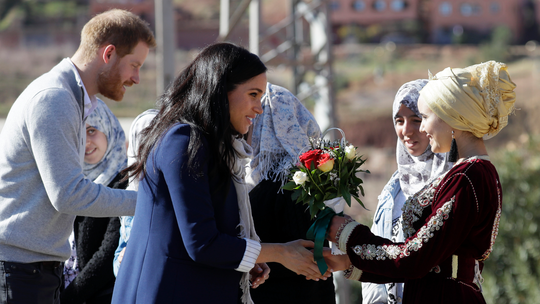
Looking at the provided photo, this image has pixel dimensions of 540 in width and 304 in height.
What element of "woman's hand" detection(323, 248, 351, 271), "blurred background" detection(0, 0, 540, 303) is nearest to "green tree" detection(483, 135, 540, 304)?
"blurred background" detection(0, 0, 540, 303)

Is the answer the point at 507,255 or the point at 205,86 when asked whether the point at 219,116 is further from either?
the point at 507,255

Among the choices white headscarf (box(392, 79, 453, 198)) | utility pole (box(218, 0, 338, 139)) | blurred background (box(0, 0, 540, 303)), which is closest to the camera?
white headscarf (box(392, 79, 453, 198))

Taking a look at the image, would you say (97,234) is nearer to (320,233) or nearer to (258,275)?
(258,275)

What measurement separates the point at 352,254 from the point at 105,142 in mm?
1624

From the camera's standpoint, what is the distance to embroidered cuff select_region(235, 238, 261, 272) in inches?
77.5

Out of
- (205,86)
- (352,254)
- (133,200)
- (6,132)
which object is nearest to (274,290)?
(352,254)

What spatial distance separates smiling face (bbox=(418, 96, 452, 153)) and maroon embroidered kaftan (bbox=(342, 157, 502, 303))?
0.10 meters

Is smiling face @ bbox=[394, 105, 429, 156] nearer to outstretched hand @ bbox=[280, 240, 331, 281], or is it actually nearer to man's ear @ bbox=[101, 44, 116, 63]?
outstretched hand @ bbox=[280, 240, 331, 281]

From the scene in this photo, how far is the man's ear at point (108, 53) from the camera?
249cm

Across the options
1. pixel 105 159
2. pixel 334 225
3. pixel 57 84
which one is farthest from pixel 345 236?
pixel 105 159

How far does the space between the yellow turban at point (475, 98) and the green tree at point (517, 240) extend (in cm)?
749

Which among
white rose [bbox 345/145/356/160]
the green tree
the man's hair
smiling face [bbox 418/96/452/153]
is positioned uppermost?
the man's hair

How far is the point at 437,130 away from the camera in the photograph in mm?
2225

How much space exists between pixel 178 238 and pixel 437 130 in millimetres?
1089
